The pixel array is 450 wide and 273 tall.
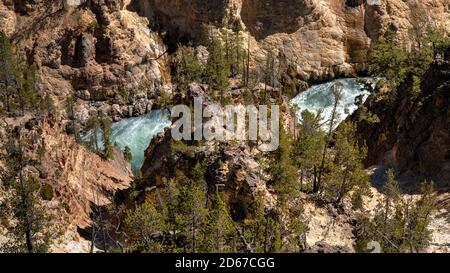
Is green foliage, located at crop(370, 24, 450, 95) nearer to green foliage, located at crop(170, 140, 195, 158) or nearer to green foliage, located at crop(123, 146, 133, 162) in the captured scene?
green foliage, located at crop(170, 140, 195, 158)

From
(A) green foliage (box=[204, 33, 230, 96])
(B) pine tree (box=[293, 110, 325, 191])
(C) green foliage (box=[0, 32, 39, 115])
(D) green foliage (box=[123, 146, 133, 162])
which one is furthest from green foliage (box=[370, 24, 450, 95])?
(C) green foliage (box=[0, 32, 39, 115])

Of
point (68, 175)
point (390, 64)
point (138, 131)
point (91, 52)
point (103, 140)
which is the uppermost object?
point (390, 64)

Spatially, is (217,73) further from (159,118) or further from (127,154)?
(159,118)

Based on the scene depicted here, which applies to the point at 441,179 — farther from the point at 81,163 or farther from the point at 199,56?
the point at 199,56

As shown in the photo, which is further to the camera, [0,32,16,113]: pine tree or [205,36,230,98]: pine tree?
[0,32,16,113]: pine tree

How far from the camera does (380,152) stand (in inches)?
2344

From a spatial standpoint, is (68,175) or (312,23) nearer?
(68,175)

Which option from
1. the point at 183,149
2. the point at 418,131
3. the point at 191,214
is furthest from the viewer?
the point at 418,131

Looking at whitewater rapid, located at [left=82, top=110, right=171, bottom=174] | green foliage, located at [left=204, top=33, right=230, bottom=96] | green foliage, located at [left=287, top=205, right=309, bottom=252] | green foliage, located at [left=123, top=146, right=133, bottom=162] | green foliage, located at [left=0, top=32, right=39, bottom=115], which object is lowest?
green foliage, located at [left=123, top=146, right=133, bottom=162]

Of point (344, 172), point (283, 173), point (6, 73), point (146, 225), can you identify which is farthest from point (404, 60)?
point (6, 73)

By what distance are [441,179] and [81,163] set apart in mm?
37801

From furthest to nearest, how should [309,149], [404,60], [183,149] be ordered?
1. [404,60]
2. [183,149]
3. [309,149]

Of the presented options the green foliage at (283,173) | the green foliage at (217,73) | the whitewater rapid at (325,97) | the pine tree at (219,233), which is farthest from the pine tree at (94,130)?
the pine tree at (219,233)
